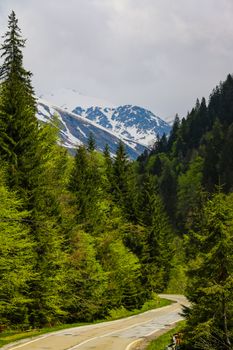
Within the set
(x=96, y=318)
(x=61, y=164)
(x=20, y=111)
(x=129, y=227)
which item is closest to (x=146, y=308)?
(x=129, y=227)

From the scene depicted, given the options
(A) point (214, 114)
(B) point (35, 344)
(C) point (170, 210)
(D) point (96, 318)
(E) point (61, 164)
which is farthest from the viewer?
(A) point (214, 114)

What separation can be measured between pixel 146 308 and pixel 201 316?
33386mm

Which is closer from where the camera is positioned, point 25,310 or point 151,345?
point 151,345

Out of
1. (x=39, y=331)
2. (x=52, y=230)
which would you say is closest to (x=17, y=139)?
(x=52, y=230)

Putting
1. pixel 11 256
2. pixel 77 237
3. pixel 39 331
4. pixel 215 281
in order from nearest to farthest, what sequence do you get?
pixel 215 281, pixel 11 256, pixel 39 331, pixel 77 237

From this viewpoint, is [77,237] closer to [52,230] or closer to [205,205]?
[52,230]

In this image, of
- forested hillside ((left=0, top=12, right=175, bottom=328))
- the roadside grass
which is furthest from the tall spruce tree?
the roadside grass

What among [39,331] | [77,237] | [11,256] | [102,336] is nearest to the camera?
[11,256]

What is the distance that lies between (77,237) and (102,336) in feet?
32.5

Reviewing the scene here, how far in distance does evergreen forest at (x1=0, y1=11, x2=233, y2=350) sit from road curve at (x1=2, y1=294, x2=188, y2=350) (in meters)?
2.15

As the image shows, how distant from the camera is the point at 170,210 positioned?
147 m

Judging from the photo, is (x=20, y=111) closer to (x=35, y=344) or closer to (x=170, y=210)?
(x=35, y=344)

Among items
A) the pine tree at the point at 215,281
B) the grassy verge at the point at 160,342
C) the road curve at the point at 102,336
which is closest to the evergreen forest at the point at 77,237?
the pine tree at the point at 215,281

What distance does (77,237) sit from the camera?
36.2 metres
